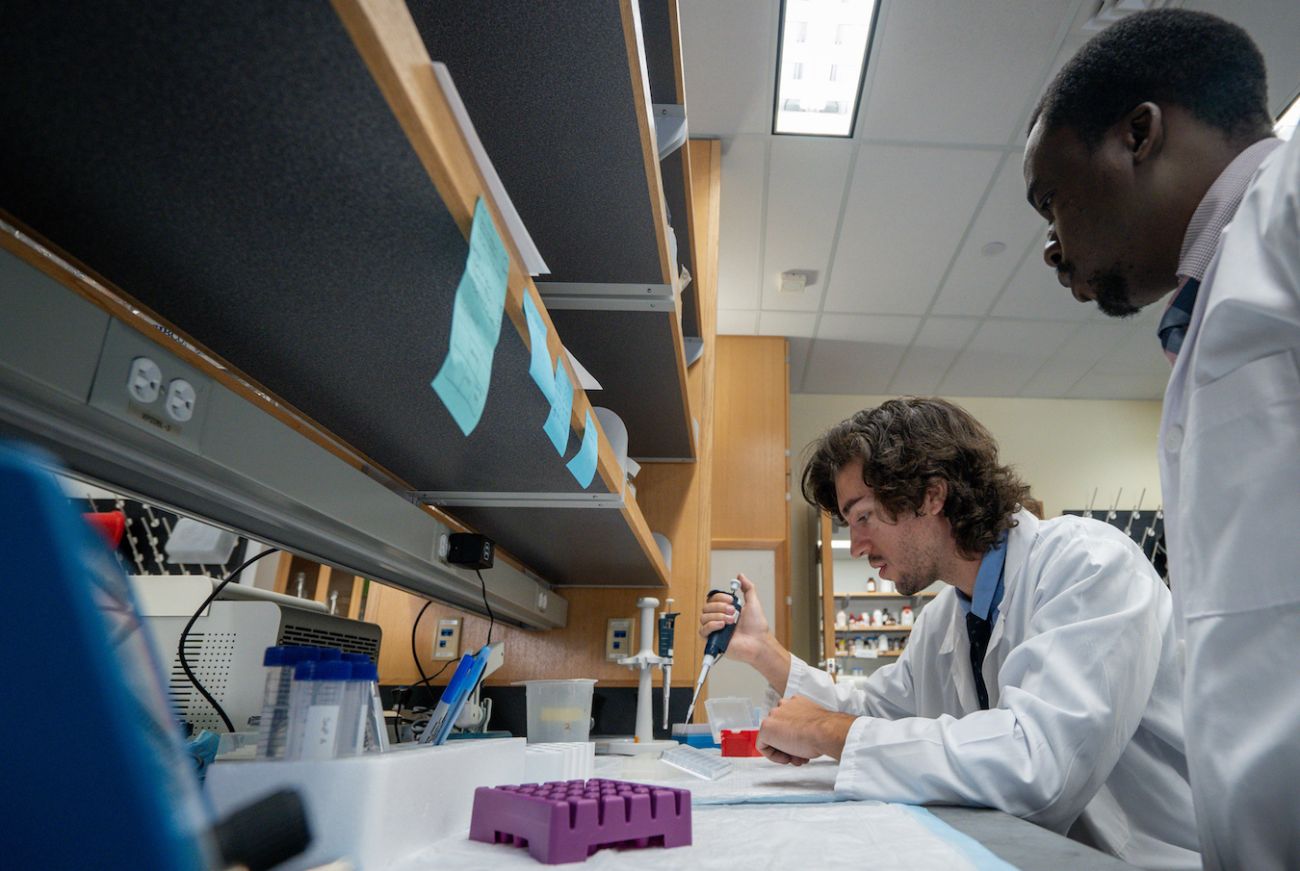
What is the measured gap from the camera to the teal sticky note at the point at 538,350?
687 millimetres

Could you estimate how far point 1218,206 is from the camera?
3.06 ft

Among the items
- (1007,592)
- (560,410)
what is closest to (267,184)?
(560,410)

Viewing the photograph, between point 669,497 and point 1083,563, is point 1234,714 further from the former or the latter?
point 669,497

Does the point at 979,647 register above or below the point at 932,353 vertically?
below

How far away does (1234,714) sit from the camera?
72 cm

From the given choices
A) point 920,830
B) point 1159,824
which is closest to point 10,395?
point 920,830

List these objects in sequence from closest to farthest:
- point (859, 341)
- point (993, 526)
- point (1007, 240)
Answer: point (993, 526), point (1007, 240), point (859, 341)

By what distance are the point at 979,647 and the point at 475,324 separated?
120cm

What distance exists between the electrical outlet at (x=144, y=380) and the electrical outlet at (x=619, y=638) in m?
1.73

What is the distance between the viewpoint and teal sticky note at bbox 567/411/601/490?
98cm

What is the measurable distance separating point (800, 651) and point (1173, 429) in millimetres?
3964

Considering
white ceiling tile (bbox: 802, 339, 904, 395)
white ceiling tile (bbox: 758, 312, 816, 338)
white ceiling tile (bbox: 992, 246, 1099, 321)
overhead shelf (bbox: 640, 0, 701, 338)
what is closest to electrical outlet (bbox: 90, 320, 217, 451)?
overhead shelf (bbox: 640, 0, 701, 338)

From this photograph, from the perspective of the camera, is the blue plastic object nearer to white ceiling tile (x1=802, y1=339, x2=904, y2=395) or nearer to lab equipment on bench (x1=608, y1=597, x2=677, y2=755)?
lab equipment on bench (x1=608, y1=597, x2=677, y2=755)

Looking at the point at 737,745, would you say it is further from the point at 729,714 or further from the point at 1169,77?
the point at 1169,77
